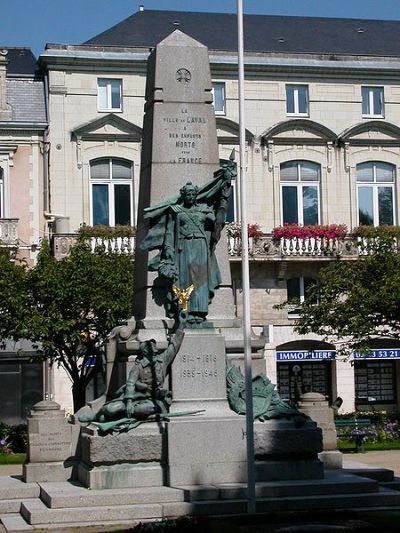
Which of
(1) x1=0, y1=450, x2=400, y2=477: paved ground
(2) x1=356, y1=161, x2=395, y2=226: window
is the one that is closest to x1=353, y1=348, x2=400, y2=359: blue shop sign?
(2) x1=356, y1=161, x2=395, y2=226: window

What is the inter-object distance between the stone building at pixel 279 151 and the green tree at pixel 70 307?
29.5ft

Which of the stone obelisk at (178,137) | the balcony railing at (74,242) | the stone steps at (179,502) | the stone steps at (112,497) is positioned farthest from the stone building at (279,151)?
the stone steps at (112,497)

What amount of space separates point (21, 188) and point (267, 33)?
1209cm

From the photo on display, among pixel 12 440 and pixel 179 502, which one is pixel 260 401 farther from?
pixel 12 440

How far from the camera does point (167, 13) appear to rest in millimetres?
49531

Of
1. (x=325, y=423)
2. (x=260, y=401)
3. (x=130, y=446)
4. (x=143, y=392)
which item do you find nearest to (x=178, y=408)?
(x=143, y=392)

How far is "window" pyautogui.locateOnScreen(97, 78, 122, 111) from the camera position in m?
44.8

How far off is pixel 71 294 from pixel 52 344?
1.52 metres

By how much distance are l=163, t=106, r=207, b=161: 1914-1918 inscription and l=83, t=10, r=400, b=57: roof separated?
2682 centimetres

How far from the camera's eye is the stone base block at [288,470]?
17625 mm

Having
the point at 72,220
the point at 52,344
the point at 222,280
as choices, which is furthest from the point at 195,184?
the point at 72,220

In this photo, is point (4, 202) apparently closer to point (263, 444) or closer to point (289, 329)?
point (289, 329)

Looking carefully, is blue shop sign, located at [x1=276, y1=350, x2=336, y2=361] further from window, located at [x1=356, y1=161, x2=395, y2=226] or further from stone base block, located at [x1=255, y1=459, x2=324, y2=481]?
stone base block, located at [x1=255, y1=459, x2=324, y2=481]

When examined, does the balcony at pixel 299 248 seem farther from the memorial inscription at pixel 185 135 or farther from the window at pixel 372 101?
the memorial inscription at pixel 185 135
